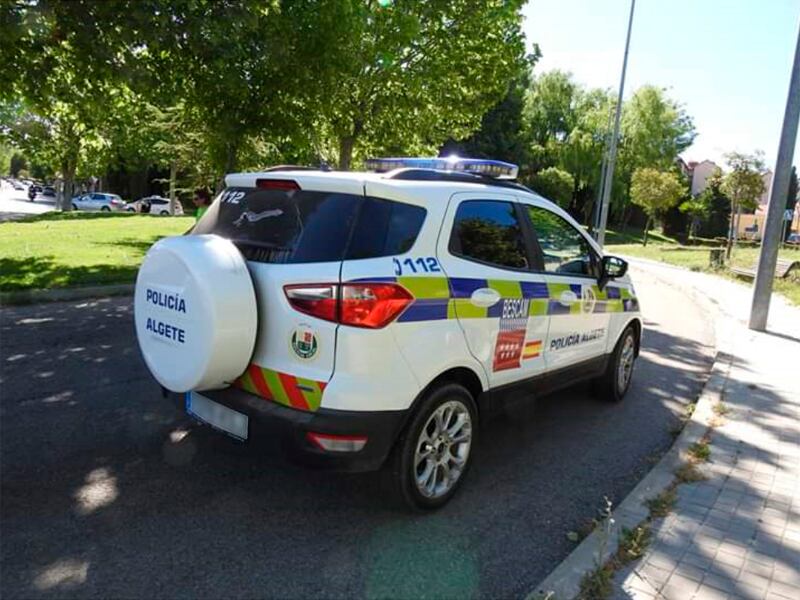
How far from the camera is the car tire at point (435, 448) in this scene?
3.23 meters

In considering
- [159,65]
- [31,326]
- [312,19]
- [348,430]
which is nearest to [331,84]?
[312,19]

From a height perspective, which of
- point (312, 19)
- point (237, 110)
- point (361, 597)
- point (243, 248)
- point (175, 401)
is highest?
point (312, 19)

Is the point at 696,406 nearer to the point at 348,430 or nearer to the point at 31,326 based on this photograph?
the point at 348,430

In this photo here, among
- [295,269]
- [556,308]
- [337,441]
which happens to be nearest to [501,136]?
[556,308]

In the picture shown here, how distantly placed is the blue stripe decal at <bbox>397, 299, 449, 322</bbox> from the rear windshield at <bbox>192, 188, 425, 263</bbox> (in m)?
0.30

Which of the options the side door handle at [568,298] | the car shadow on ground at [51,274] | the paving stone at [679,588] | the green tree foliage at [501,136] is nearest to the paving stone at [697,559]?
the paving stone at [679,588]

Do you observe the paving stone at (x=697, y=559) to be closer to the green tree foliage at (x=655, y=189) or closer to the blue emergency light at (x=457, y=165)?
the blue emergency light at (x=457, y=165)

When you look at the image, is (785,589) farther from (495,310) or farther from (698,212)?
(698,212)

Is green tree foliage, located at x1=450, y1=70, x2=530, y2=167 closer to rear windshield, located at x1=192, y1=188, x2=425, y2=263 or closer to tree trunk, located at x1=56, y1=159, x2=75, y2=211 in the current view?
tree trunk, located at x1=56, y1=159, x2=75, y2=211

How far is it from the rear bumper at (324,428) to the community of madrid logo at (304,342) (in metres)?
0.28

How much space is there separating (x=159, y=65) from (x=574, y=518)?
7.63 metres

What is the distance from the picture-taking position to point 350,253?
→ 3.00 m

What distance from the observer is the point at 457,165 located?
419 cm

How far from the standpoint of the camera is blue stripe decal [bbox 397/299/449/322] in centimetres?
306
